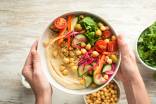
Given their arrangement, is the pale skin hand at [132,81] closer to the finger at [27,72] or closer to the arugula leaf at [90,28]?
the arugula leaf at [90,28]

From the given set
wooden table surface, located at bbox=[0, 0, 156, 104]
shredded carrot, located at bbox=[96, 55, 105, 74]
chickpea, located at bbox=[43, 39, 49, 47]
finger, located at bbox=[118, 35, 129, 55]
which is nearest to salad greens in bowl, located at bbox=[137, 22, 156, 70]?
wooden table surface, located at bbox=[0, 0, 156, 104]

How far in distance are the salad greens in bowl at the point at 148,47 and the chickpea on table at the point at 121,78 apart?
12 cm

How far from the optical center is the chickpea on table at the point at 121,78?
1.29 metres

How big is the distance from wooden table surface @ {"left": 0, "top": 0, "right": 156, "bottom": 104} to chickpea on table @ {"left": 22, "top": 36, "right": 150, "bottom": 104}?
17 centimetres

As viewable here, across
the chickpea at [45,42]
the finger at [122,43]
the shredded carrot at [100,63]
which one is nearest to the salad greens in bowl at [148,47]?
the finger at [122,43]

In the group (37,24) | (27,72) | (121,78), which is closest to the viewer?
(27,72)

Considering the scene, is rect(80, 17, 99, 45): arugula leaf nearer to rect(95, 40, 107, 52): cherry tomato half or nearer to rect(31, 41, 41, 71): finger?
rect(95, 40, 107, 52): cherry tomato half

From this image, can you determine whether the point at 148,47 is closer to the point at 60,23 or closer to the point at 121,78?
the point at 121,78

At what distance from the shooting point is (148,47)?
151cm

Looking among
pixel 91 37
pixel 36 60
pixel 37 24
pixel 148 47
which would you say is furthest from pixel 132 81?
pixel 37 24

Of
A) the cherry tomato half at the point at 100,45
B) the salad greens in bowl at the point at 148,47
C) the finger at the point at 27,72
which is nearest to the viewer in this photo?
the cherry tomato half at the point at 100,45

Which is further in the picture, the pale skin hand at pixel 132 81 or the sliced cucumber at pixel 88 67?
the pale skin hand at pixel 132 81

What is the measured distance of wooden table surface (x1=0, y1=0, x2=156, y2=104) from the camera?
1.60 m

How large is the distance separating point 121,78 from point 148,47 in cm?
17
